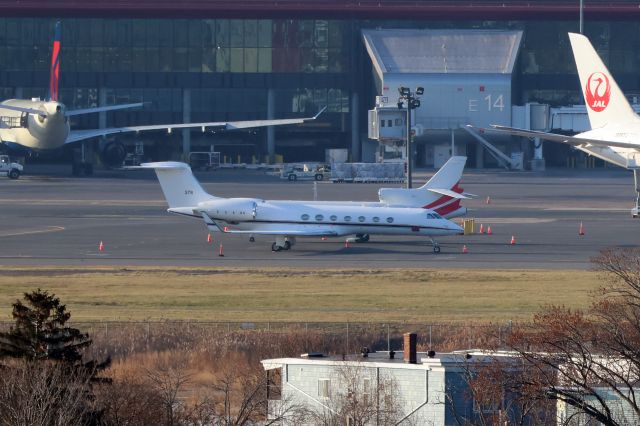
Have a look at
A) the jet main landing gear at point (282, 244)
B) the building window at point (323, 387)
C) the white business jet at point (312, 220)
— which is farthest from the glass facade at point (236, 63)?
the building window at point (323, 387)

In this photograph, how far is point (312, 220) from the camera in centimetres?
6762

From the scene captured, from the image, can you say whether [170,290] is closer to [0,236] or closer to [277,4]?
[0,236]

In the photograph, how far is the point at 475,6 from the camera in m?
139

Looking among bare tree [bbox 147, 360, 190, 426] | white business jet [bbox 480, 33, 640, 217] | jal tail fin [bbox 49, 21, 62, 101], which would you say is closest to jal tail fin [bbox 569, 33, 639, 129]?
white business jet [bbox 480, 33, 640, 217]

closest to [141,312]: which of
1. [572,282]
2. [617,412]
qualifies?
[572,282]

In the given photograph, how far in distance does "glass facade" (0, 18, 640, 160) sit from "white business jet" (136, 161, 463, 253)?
72.6 metres

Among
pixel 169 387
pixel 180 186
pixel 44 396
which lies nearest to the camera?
pixel 44 396

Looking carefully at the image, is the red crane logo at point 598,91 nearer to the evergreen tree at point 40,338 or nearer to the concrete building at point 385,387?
the concrete building at point 385,387

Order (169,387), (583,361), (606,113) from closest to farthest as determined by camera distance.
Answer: (583,361), (169,387), (606,113)

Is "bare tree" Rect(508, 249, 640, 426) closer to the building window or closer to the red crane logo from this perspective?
the building window

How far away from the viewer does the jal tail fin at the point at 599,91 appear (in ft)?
234

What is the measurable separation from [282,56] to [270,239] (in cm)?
7085

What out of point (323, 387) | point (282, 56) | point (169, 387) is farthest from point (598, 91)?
point (282, 56)

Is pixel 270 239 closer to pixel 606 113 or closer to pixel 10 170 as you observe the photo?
pixel 606 113
